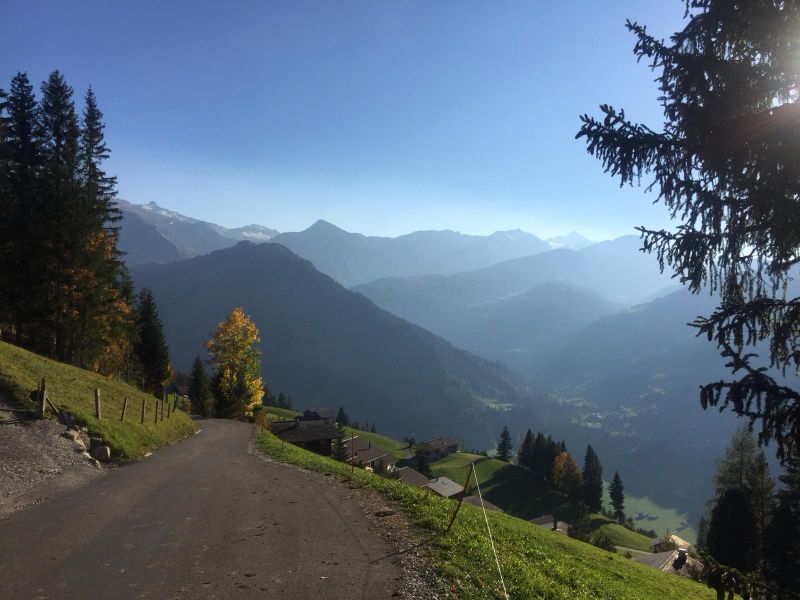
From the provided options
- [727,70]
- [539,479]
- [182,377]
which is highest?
[727,70]

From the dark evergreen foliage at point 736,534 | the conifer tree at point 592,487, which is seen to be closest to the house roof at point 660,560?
the dark evergreen foliage at point 736,534

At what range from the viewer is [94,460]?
59.1 feet

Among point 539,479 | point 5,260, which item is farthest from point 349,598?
point 539,479

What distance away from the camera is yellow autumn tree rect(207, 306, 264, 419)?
56062 millimetres

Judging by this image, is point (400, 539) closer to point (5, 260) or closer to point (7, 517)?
point (7, 517)

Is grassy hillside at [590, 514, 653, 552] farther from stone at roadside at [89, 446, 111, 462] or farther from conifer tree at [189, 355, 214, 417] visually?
stone at roadside at [89, 446, 111, 462]

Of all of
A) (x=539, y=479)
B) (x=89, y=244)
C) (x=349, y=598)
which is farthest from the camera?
(x=539, y=479)

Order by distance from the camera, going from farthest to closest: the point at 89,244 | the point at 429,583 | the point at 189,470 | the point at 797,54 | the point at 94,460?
1. the point at 89,244
2. the point at 189,470
3. the point at 94,460
4. the point at 429,583
5. the point at 797,54

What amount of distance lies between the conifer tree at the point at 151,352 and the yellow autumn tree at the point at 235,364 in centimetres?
852

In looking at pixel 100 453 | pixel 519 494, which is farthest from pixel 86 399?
pixel 519 494

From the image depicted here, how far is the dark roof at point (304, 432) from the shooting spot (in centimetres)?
5744

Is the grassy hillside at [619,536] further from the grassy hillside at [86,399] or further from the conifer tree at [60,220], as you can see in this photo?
the conifer tree at [60,220]

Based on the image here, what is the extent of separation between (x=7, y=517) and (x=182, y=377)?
439 feet

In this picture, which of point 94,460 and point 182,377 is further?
point 182,377
